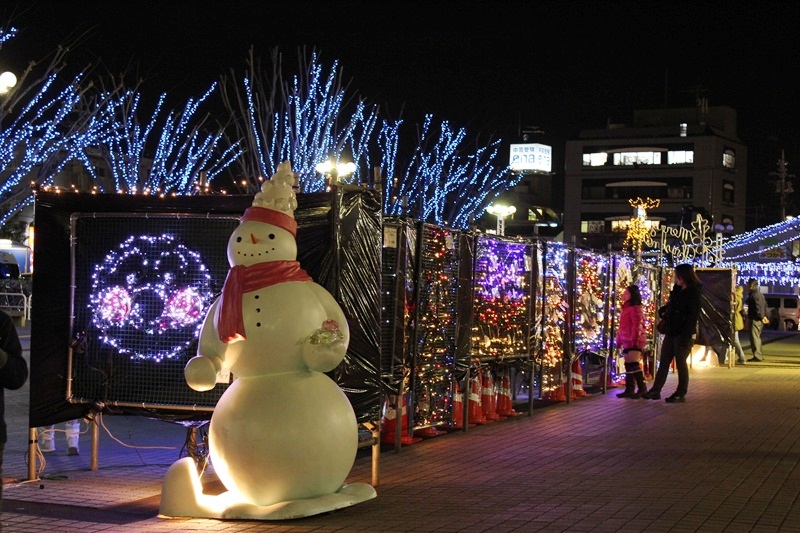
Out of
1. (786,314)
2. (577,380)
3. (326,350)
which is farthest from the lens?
(786,314)

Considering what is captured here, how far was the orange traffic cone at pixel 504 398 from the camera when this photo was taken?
518 inches

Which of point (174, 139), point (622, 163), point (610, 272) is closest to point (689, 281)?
point (610, 272)

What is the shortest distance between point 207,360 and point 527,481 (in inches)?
120

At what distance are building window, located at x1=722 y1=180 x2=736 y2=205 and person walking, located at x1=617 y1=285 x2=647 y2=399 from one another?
8241 cm

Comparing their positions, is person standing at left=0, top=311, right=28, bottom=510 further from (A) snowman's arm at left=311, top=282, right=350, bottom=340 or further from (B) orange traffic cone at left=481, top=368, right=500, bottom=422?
(B) orange traffic cone at left=481, top=368, right=500, bottom=422

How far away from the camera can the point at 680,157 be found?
9488 centimetres

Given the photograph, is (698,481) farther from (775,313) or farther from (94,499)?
(775,313)

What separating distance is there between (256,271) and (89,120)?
66.0 ft

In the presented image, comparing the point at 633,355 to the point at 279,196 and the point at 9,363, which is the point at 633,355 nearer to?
the point at 279,196

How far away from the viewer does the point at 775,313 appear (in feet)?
152

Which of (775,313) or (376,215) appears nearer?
(376,215)

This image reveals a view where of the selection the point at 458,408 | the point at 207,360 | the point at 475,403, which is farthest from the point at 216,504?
the point at 475,403

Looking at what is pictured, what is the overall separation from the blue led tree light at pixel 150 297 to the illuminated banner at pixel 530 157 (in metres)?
97.1

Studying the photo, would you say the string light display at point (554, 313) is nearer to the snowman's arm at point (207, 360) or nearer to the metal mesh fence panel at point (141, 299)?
the metal mesh fence panel at point (141, 299)
